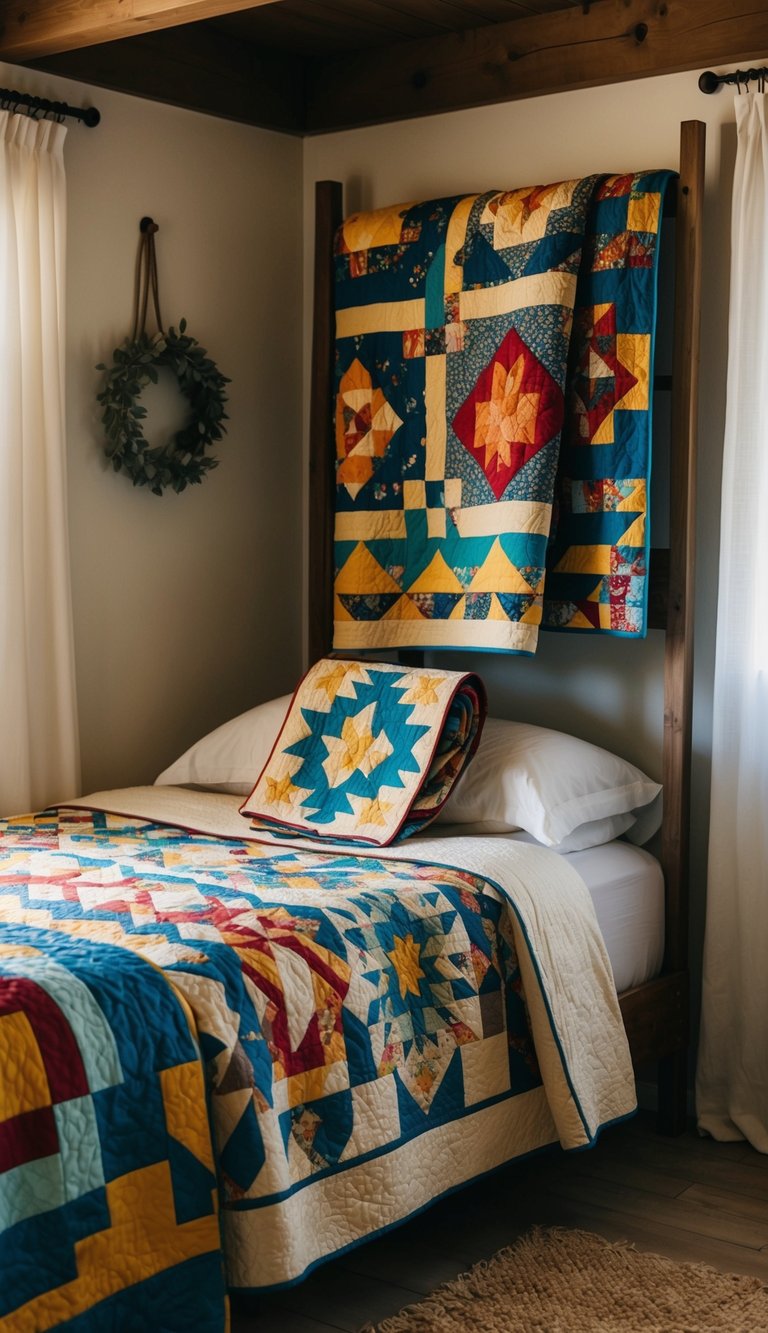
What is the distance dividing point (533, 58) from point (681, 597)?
4.09ft

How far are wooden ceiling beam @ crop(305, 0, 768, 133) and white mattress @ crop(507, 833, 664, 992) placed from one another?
1.63 metres

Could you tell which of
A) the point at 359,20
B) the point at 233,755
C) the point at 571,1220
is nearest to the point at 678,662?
the point at 233,755

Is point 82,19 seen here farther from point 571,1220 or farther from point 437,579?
point 571,1220

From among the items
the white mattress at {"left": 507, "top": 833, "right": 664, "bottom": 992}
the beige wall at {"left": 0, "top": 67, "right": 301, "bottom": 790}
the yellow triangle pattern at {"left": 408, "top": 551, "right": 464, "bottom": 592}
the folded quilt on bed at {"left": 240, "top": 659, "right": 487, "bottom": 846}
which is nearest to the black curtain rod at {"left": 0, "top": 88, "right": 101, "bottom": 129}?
the beige wall at {"left": 0, "top": 67, "right": 301, "bottom": 790}

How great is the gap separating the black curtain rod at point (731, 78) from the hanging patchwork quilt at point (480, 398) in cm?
22

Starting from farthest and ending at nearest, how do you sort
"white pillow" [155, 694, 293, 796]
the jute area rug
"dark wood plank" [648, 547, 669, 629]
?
"white pillow" [155, 694, 293, 796] → "dark wood plank" [648, 547, 669, 629] → the jute area rug

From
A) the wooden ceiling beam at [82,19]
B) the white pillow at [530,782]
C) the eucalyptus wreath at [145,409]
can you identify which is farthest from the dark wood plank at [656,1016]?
the wooden ceiling beam at [82,19]

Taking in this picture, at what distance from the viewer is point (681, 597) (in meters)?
3.00

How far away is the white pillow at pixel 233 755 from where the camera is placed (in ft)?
10.4

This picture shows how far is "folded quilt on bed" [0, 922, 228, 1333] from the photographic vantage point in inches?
68.9

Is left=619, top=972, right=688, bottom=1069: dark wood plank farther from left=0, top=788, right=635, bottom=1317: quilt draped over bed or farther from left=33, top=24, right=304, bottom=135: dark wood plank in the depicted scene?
left=33, top=24, right=304, bottom=135: dark wood plank

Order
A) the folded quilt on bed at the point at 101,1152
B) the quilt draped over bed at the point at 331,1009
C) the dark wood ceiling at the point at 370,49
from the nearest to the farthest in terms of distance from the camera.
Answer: the folded quilt on bed at the point at 101,1152 → the quilt draped over bed at the point at 331,1009 → the dark wood ceiling at the point at 370,49

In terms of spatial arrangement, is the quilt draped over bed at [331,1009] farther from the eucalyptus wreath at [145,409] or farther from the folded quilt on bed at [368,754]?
the eucalyptus wreath at [145,409]

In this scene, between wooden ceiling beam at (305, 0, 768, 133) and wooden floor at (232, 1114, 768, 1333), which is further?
wooden ceiling beam at (305, 0, 768, 133)
